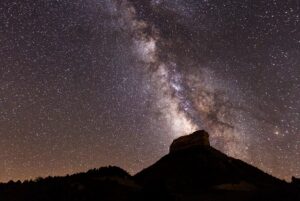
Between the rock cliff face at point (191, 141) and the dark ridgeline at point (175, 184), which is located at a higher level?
the rock cliff face at point (191, 141)

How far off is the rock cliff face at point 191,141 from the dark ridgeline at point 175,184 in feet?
4.24

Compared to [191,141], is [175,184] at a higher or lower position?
lower

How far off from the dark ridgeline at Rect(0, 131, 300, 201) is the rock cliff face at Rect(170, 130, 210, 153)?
1.29 m

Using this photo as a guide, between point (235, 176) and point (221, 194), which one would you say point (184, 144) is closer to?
point (235, 176)

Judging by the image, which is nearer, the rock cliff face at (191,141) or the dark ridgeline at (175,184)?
the dark ridgeline at (175,184)

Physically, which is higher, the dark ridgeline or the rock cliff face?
the rock cliff face

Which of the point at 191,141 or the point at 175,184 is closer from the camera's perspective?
the point at 175,184

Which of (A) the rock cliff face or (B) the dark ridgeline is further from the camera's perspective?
(A) the rock cliff face

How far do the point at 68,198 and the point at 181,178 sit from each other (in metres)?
19.2

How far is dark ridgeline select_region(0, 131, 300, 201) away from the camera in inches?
1778

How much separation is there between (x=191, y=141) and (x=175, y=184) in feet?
62.5

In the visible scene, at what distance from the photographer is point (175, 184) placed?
5531 cm

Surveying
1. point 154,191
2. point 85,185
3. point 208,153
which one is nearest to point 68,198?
point 85,185

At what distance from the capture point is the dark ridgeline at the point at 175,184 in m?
45.2
